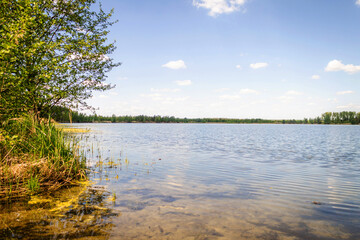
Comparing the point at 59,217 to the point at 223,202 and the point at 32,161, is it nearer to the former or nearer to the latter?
the point at 32,161

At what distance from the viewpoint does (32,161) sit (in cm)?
971

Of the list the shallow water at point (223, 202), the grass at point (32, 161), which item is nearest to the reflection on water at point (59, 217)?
the shallow water at point (223, 202)

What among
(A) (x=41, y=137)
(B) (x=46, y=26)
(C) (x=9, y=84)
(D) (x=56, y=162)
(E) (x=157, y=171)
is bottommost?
(E) (x=157, y=171)

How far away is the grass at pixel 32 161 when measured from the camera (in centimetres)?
896

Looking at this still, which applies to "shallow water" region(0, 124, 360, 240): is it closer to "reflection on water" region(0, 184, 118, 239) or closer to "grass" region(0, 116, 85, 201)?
"reflection on water" region(0, 184, 118, 239)

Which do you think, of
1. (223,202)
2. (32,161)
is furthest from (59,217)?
(223,202)

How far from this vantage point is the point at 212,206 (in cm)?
860

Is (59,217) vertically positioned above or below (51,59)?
below

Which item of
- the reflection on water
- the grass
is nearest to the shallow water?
the reflection on water

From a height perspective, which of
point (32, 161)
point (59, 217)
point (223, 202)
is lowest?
point (223, 202)

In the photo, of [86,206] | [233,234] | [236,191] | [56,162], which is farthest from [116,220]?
[236,191]

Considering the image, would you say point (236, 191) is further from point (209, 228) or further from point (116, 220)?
point (116, 220)

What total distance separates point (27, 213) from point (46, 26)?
412 inches

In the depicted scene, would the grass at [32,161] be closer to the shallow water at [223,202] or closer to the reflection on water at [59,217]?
the reflection on water at [59,217]
